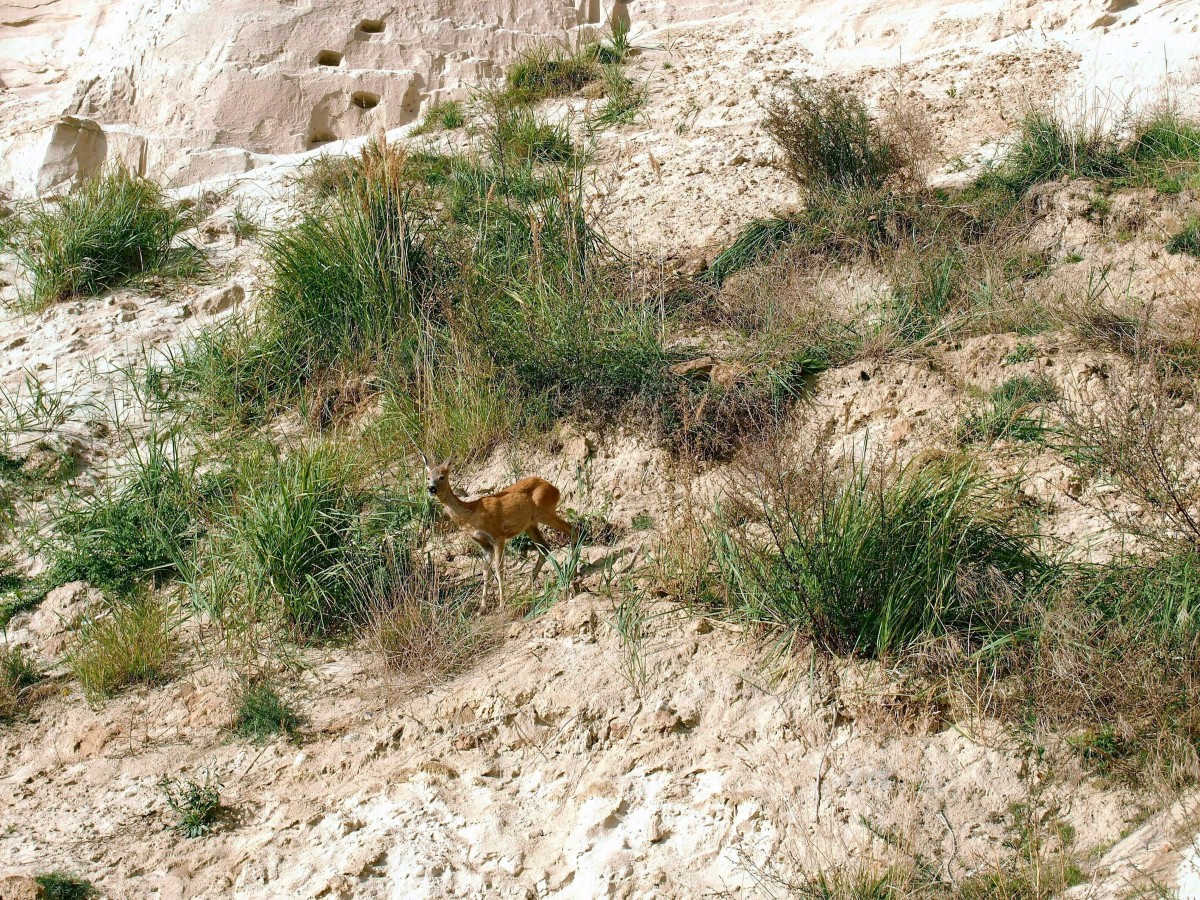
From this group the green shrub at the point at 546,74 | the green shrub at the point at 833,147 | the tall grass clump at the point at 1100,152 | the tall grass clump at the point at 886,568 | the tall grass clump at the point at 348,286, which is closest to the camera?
the tall grass clump at the point at 886,568

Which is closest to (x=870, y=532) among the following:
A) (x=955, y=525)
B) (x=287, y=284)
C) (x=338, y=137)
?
(x=955, y=525)

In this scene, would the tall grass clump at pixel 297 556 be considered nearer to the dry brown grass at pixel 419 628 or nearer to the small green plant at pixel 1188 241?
the dry brown grass at pixel 419 628

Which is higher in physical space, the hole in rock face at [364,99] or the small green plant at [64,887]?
the hole in rock face at [364,99]

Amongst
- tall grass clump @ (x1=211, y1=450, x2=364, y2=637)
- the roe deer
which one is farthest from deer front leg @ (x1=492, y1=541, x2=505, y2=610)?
tall grass clump @ (x1=211, y1=450, x2=364, y2=637)

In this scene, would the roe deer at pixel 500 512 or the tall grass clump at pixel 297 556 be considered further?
the tall grass clump at pixel 297 556

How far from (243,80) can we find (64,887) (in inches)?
388

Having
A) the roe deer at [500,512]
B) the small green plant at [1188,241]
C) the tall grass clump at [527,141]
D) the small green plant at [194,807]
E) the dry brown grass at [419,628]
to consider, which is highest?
the tall grass clump at [527,141]

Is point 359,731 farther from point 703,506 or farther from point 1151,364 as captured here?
point 1151,364

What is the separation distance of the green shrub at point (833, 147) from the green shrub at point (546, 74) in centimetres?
328

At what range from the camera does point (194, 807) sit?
6.20 m

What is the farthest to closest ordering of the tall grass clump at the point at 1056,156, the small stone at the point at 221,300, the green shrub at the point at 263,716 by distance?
1. the small stone at the point at 221,300
2. the tall grass clump at the point at 1056,156
3. the green shrub at the point at 263,716

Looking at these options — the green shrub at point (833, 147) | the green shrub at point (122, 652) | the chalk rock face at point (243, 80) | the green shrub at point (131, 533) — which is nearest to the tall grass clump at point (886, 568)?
the green shrub at point (122, 652)

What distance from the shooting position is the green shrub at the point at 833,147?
10.7 m

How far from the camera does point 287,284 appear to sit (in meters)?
10.3
